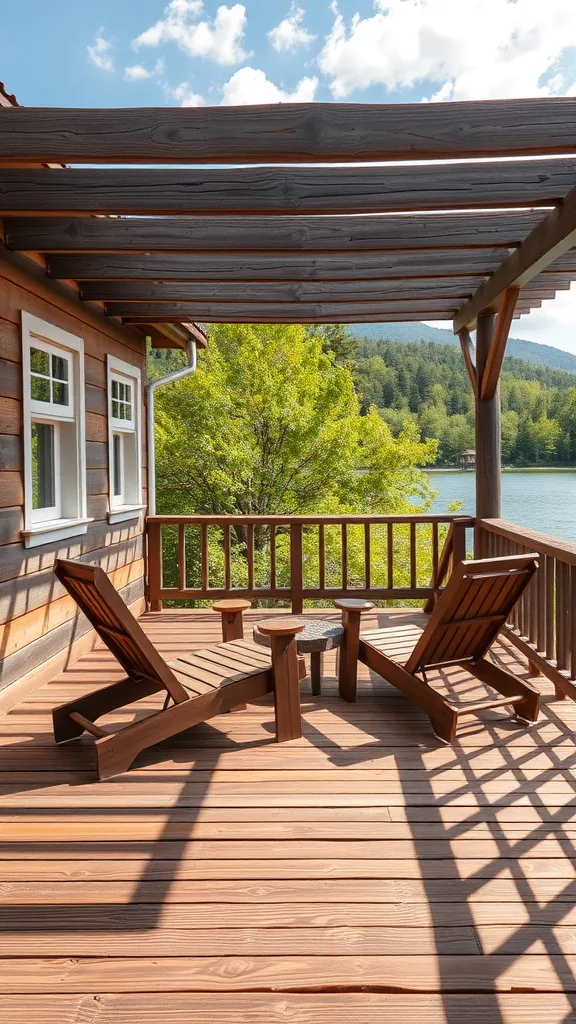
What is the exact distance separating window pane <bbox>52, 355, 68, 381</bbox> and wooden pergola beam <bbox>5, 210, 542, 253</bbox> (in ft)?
3.11

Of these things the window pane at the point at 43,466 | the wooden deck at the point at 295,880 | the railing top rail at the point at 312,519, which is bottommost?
the wooden deck at the point at 295,880

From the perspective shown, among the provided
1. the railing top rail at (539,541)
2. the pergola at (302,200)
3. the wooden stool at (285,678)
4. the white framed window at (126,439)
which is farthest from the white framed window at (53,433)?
the railing top rail at (539,541)

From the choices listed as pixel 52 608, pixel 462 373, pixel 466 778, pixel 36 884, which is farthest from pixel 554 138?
pixel 462 373

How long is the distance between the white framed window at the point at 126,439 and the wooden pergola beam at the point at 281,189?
2509mm

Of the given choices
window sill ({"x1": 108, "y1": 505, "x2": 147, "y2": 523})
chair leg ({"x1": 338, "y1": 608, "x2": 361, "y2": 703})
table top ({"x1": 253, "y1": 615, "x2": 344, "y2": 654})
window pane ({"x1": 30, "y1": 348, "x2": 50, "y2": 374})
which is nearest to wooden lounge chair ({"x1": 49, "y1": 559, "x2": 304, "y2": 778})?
table top ({"x1": 253, "y1": 615, "x2": 344, "y2": 654})

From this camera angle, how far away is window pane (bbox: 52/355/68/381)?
4.62 m

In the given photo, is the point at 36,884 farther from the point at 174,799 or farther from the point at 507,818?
the point at 507,818

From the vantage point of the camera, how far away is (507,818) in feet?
8.41

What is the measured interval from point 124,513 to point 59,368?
151 cm

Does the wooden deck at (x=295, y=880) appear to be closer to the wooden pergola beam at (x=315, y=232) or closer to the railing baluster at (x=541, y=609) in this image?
A: the railing baluster at (x=541, y=609)

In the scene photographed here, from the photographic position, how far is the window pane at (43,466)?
4.51 m

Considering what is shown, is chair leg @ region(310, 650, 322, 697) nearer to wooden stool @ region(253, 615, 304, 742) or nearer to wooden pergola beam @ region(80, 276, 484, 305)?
wooden stool @ region(253, 615, 304, 742)

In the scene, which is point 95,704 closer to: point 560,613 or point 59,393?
point 59,393

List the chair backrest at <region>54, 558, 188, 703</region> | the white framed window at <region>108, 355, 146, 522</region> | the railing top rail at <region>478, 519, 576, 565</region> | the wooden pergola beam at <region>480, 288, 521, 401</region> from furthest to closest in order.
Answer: the white framed window at <region>108, 355, 146, 522</region> < the wooden pergola beam at <region>480, 288, 521, 401</region> < the railing top rail at <region>478, 519, 576, 565</region> < the chair backrest at <region>54, 558, 188, 703</region>
